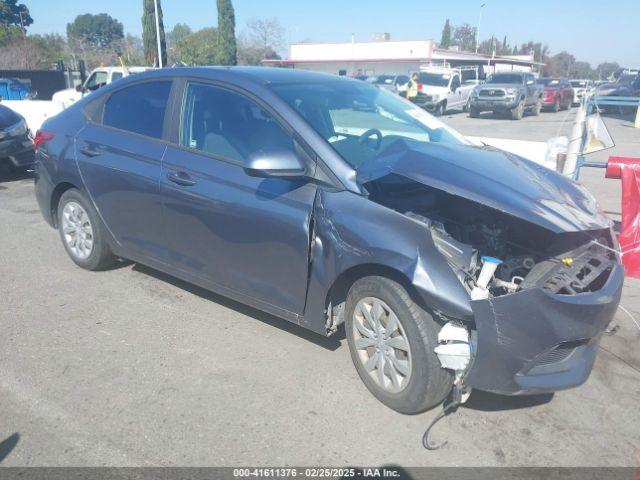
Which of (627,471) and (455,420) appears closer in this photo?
(627,471)

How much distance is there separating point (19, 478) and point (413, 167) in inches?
97.2

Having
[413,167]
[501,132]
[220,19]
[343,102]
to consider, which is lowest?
[501,132]

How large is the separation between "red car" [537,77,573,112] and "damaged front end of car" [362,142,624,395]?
2723 centimetres

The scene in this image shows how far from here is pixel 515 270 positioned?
10.3 feet

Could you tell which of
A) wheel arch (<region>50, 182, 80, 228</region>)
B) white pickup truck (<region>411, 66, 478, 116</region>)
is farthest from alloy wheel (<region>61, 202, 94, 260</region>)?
white pickup truck (<region>411, 66, 478, 116</region>)

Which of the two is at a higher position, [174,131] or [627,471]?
[174,131]

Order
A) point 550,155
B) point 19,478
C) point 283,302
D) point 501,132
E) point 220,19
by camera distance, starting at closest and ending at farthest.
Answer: point 19,478 → point 283,302 → point 550,155 → point 501,132 → point 220,19

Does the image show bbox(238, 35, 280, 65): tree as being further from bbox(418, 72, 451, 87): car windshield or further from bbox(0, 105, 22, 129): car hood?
bbox(0, 105, 22, 129): car hood

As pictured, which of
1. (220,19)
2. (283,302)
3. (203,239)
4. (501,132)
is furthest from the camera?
(220,19)

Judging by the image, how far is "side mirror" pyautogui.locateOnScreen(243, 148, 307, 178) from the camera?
121 inches

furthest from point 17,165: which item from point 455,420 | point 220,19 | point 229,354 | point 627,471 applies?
point 220,19

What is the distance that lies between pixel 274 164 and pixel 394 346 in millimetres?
1202

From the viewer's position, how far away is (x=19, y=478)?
255 centimetres

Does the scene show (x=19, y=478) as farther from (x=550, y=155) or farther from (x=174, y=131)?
(x=550, y=155)
